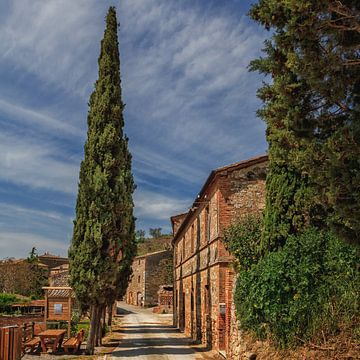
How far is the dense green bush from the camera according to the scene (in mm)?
8359

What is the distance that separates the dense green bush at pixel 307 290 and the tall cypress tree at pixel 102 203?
8.15 meters

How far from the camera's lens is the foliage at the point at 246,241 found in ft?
42.0


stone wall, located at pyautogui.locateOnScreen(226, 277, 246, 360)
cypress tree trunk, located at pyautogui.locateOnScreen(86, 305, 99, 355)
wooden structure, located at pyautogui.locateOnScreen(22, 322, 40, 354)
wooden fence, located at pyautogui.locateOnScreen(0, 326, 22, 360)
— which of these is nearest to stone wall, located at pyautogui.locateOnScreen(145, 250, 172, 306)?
wooden structure, located at pyautogui.locateOnScreen(22, 322, 40, 354)

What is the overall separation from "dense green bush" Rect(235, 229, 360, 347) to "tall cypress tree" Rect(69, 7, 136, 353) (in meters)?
8.15

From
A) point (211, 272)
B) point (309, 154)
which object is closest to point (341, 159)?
point (309, 154)

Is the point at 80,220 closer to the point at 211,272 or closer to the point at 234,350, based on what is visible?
the point at 211,272

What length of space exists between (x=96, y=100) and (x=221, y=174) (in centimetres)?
620

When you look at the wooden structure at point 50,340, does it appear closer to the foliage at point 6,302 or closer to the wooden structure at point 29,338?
the wooden structure at point 29,338

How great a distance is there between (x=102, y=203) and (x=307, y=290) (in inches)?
387

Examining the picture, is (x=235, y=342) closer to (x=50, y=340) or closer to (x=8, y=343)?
(x=8, y=343)

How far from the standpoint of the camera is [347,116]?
6.87 meters

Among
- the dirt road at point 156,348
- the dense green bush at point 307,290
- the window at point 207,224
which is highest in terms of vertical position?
the window at point 207,224

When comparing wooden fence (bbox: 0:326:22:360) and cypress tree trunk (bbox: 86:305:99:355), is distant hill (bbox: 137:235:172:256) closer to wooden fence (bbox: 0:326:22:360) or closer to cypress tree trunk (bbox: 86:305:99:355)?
cypress tree trunk (bbox: 86:305:99:355)

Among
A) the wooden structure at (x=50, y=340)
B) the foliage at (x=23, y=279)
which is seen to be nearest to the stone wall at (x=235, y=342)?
the wooden structure at (x=50, y=340)
